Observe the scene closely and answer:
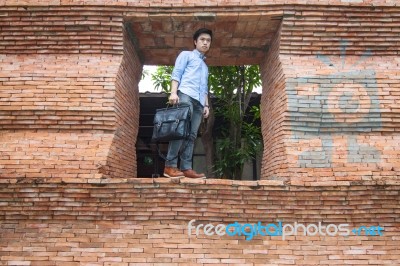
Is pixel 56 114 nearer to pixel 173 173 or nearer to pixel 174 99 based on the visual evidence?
pixel 174 99

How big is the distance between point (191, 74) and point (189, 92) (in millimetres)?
231

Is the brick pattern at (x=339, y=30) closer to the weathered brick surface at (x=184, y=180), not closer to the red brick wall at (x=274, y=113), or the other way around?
the weathered brick surface at (x=184, y=180)

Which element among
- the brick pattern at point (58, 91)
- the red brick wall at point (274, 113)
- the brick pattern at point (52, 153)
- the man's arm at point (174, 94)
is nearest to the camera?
the brick pattern at point (52, 153)

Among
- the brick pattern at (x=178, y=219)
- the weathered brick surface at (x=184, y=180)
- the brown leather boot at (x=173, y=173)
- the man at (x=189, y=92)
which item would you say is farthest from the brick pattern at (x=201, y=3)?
the brick pattern at (x=178, y=219)

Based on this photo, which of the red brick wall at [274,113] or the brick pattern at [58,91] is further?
the red brick wall at [274,113]

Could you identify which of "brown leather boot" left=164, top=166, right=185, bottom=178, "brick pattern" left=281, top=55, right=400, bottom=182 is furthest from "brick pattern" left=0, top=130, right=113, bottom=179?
"brick pattern" left=281, top=55, right=400, bottom=182

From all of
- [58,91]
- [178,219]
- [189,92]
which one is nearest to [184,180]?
[178,219]

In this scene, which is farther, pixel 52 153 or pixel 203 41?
pixel 203 41

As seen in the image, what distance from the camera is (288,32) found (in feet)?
16.6

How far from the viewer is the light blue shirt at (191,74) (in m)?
4.87

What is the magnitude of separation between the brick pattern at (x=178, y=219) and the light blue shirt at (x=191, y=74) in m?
1.10

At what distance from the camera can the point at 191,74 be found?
4.91 meters

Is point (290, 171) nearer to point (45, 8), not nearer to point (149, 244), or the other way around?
point (149, 244)

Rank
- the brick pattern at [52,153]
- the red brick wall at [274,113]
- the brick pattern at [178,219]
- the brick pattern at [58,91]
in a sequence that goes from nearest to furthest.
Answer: the brick pattern at [178,219], the brick pattern at [52,153], the brick pattern at [58,91], the red brick wall at [274,113]
